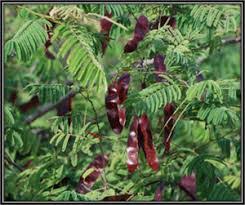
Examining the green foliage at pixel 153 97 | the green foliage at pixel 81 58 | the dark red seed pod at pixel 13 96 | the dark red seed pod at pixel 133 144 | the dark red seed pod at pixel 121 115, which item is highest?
the green foliage at pixel 81 58

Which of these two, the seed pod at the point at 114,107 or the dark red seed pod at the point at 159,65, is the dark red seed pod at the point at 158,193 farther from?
the dark red seed pod at the point at 159,65

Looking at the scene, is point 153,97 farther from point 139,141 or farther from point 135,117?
point 139,141

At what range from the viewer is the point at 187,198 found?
482 cm

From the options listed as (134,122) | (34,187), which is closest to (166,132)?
(134,122)

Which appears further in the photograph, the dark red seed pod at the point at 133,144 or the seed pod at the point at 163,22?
the seed pod at the point at 163,22

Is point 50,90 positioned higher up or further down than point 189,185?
higher up

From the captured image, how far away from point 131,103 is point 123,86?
147 mm

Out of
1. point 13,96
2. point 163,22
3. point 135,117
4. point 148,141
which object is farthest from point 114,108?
point 13,96

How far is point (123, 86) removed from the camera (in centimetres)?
370

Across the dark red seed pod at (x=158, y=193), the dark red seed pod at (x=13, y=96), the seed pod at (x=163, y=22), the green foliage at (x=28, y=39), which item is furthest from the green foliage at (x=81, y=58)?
the dark red seed pod at (x=13, y=96)

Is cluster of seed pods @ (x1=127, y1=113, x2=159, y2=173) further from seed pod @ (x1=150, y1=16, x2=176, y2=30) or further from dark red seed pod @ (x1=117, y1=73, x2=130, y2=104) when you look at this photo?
seed pod @ (x1=150, y1=16, x2=176, y2=30)

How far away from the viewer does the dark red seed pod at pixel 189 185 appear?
445cm

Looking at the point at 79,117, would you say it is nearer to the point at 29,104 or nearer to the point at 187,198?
the point at 187,198

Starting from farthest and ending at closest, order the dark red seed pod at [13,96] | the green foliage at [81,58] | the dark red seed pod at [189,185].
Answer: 1. the dark red seed pod at [13,96]
2. the dark red seed pod at [189,185]
3. the green foliage at [81,58]
